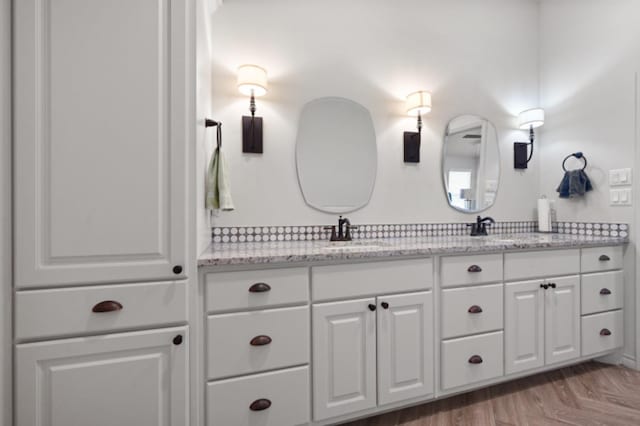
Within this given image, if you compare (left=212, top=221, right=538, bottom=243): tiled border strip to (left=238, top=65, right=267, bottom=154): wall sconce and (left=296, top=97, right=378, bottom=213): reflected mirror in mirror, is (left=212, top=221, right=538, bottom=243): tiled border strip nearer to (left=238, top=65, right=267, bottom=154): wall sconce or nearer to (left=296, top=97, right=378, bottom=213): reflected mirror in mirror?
(left=296, top=97, right=378, bottom=213): reflected mirror in mirror

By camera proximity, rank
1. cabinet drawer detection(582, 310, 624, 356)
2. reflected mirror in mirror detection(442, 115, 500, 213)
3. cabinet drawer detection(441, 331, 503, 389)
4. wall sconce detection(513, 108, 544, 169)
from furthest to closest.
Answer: wall sconce detection(513, 108, 544, 169) < reflected mirror in mirror detection(442, 115, 500, 213) < cabinet drawer detection(582, 310, 624, 356) < cabinet drawer detection(441, 331, 503, 389)

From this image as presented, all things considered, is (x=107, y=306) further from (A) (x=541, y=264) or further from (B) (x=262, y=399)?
(A) (x=541, y=264)

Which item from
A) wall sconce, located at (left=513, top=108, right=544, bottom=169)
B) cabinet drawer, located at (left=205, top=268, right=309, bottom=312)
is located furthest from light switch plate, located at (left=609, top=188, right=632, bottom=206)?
cabinet drawer, located at (left=205, top=268, right=309, bottom=312)

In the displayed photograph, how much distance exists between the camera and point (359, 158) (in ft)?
7.52

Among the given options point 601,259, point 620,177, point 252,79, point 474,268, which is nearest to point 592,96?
point 620,177

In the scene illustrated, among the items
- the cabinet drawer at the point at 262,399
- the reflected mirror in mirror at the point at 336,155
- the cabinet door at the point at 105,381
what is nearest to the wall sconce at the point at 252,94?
the reflected mirror in mirror at the point at 336,155

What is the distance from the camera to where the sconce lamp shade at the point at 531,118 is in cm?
261

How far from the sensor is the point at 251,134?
80.3 inches

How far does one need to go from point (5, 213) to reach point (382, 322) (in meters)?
1.58

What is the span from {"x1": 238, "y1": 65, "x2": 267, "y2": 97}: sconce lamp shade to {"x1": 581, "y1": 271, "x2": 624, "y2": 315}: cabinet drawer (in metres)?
2.41

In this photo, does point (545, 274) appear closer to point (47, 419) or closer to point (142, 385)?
point (142, 385)

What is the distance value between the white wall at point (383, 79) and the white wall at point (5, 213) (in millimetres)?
983

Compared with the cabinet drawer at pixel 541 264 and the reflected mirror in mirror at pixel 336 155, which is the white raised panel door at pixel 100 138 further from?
the cabinet drawer at pixel 541 264

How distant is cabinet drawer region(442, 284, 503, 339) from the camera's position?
177 centimetres
